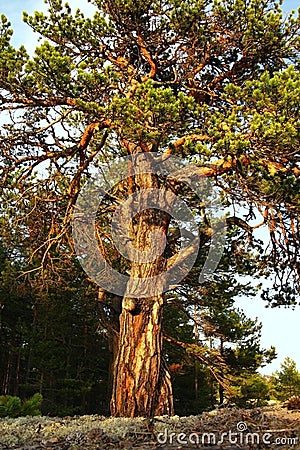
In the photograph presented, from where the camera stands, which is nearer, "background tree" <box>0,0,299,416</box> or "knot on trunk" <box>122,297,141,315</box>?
"background tree" <box>0,0,299,416</box>

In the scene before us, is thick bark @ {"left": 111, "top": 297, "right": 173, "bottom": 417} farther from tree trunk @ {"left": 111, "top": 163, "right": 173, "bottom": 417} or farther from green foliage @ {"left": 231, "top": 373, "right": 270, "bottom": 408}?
green foliage @ {"left": 231, "top": 373, "right": 270, "bottom": 408}

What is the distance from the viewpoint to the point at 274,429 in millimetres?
3320

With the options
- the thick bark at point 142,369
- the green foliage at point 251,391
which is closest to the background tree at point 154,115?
the thick bark at point 142,369

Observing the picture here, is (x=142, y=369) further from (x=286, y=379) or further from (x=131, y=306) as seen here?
(x=286, y=379)

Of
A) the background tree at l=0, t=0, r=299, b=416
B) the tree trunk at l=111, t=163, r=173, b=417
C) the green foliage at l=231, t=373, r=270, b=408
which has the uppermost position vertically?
the background tree at l=0, t=0, r=299, b=416

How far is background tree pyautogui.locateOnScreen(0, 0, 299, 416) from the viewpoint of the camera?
530 centimetres

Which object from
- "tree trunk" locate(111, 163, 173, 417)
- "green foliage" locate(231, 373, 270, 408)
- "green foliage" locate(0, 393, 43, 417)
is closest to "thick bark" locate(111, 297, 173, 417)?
"tree trunk" locate(111, 163, 173, 417)

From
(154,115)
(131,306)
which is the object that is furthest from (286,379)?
(154,115)

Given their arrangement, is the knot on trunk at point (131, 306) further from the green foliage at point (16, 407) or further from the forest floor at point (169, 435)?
the forest floor at point (169, 435)

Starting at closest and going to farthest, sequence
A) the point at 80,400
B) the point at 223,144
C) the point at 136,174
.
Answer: the point at 223,144, the point at 136,174, the point at 80,400

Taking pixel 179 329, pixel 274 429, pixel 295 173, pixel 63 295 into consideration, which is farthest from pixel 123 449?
pixel 179 329

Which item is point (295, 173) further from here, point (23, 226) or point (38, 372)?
point (38, 372)

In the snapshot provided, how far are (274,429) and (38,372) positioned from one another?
14.5 metres

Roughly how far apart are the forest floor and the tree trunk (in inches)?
78.6
